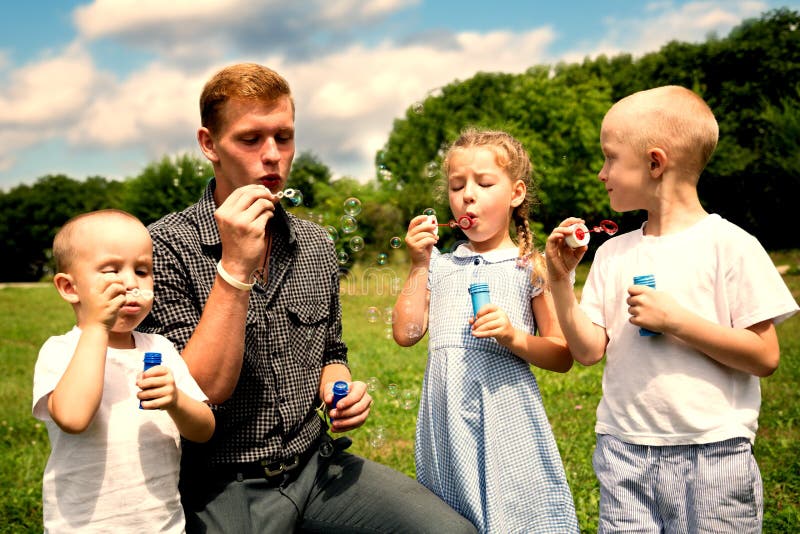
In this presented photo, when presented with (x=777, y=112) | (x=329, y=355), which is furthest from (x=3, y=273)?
(x=329, y=355)

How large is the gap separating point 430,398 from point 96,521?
1238 millimetres

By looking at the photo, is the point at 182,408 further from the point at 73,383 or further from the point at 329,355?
the point at 329,355

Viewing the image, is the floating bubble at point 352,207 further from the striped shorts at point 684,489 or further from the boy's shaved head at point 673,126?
the striped shorts at point 684,489

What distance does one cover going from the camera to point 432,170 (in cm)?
342

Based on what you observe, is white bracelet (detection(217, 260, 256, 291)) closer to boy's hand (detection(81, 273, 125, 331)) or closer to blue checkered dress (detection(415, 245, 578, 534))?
boy's hand (detection(81, 273, 125, 331))

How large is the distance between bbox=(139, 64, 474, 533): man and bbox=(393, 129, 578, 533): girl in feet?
0.58

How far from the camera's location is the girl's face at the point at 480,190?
2889mm

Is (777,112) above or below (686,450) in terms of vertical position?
above

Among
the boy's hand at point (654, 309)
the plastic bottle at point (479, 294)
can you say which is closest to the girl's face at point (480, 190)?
the plastic bottle at point (479, 294)

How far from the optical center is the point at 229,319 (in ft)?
8.15

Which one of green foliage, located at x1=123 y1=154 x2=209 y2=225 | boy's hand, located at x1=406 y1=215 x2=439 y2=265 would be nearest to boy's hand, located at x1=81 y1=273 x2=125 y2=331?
boy's hand, located at x1=406 y1=215 x2=439 y2=265

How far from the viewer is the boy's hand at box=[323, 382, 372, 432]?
274 centimetres

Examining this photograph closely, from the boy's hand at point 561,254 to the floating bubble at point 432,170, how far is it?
92cm

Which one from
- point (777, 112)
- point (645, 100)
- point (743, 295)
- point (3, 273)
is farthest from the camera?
point (3, 273)
